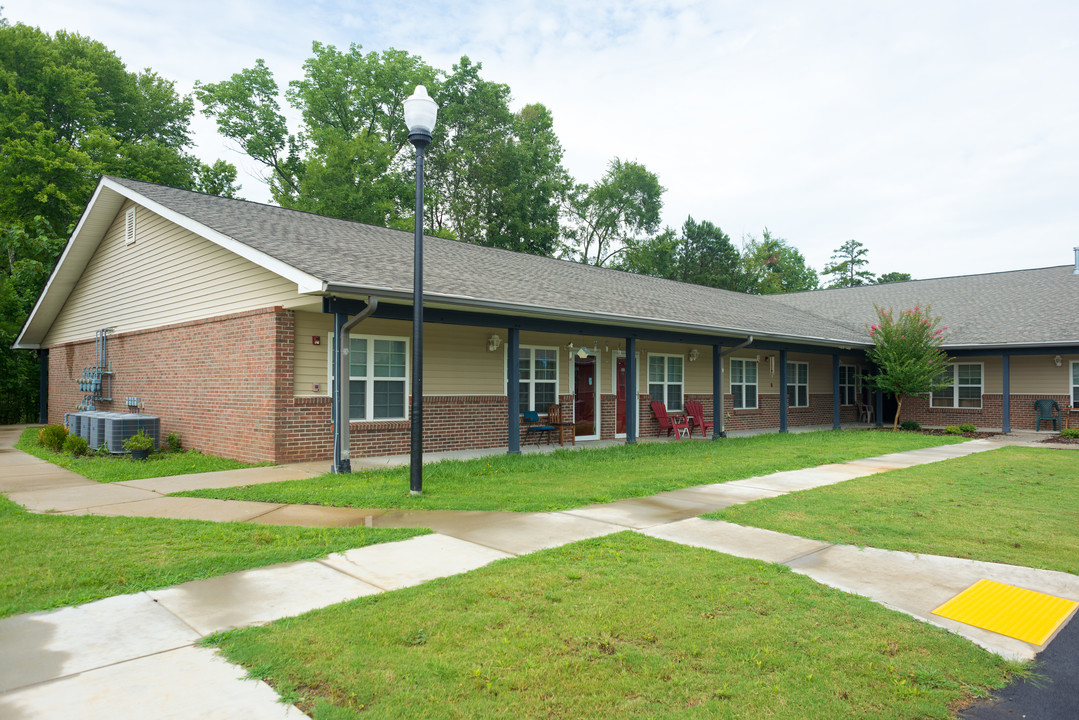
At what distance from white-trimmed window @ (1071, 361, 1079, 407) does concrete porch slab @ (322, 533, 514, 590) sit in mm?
20563

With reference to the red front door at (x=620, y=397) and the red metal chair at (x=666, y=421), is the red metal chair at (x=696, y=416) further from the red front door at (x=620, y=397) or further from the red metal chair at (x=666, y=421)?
the red front door at (x=620, y=397)

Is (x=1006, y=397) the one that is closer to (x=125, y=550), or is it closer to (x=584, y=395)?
(x=584, y=395)

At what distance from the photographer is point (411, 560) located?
16.7 feet

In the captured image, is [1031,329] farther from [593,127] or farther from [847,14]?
[593,127]

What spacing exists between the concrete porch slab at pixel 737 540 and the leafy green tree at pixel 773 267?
140ft

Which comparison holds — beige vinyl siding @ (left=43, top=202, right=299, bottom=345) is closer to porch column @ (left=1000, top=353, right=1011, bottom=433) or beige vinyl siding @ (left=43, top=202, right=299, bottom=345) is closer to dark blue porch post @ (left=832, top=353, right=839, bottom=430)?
dark blue porch post @ (left=832, top=353, right=839, bottom=430)

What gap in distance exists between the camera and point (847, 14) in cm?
1060

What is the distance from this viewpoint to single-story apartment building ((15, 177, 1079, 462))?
10297 mm

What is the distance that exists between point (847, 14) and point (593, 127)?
26586mm

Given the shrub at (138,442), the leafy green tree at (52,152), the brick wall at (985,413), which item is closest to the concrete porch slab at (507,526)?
the shrub at (138,442)

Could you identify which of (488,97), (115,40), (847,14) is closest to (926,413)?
(847,14)

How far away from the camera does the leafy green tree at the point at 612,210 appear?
41.3 metres

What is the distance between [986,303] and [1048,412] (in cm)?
495

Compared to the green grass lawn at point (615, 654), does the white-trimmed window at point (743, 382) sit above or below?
above
